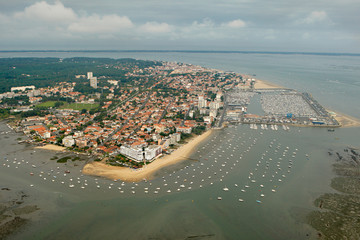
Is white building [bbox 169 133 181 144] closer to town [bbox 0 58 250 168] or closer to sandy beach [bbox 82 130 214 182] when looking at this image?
town [bbox 0 58 250 168]

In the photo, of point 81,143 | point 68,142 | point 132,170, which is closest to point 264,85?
point 81,143

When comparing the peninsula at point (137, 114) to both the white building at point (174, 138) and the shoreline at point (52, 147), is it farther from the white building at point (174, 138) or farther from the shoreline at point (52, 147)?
the shoreline at point (52, 147)

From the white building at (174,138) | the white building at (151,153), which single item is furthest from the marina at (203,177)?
the white building at (174,138)

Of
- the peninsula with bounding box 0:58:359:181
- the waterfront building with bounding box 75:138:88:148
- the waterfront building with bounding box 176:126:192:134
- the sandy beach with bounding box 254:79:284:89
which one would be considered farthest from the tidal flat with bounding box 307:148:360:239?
the sandy beach with bounding box 254:79:284:89

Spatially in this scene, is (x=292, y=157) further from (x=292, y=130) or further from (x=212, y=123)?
(x=212, y=123)

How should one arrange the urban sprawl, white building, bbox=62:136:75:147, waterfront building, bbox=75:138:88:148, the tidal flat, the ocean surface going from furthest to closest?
the urban sprawl, white building, bbox=62:136:75:147, waterfront building, bbox=75:138:88:148, the ocean surface, the tidal flat

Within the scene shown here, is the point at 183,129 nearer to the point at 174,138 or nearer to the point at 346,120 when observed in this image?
the point at 174,138

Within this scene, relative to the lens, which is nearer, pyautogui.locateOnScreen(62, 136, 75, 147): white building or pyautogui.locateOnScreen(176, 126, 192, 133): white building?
pyautogui.locateOnScreen(62, 136, 75, 147): white building

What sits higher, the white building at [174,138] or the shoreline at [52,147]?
the white building at [174,138]

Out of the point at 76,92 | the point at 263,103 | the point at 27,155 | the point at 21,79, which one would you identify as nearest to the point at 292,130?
the point at 263,103
